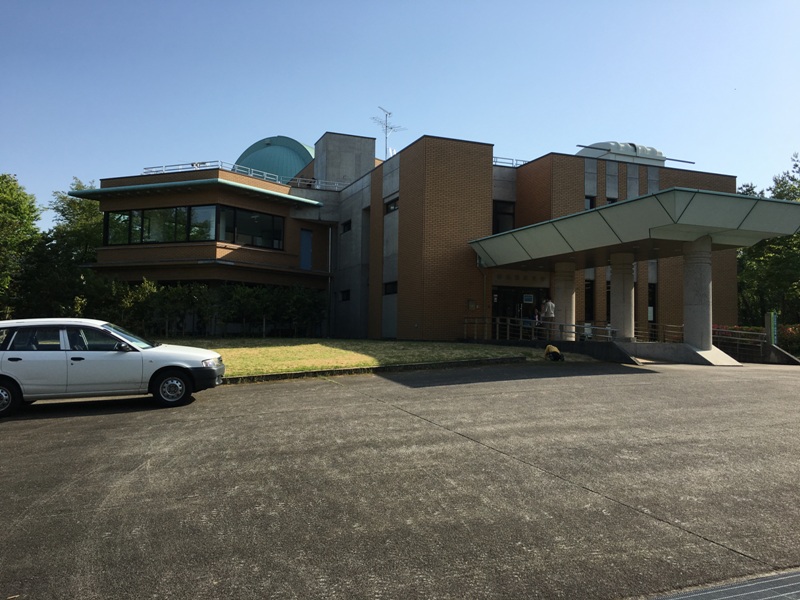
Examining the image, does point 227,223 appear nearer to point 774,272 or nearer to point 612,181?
point 612,181

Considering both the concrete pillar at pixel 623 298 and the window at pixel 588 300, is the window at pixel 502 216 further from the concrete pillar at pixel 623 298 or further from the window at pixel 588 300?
the concrete pillar at pixel 623 298

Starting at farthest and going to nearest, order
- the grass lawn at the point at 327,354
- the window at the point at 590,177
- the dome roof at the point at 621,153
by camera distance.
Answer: the dome roof at the point at 621,153, the window at the point at 590,177, the grass lawn at the point at 327,354

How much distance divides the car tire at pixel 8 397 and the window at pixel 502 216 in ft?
72.7

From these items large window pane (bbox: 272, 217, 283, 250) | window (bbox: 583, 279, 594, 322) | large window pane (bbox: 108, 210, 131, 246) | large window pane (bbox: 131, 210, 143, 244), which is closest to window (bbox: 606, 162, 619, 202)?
window (bbox: 583, 279, 594, 322)

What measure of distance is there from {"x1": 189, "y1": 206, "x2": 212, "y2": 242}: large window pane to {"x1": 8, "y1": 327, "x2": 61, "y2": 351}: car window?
17.4 meters

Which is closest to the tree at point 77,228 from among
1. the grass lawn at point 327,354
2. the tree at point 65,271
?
the tree at point 65,271

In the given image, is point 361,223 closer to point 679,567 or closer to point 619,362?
point 619,362

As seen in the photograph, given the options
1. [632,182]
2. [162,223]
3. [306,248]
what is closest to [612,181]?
[632,182]

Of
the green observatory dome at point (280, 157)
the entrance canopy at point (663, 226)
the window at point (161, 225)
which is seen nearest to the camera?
the entrance canopy at point (663, 226)

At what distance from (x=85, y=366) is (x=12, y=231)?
2744 centimetres

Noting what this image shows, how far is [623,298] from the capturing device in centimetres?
2162

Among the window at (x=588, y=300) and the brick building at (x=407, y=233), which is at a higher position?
the brick building at (x=407, y=233)

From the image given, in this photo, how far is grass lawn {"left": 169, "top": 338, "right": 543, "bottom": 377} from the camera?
47.6 feet

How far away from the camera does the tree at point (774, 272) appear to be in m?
31.7
